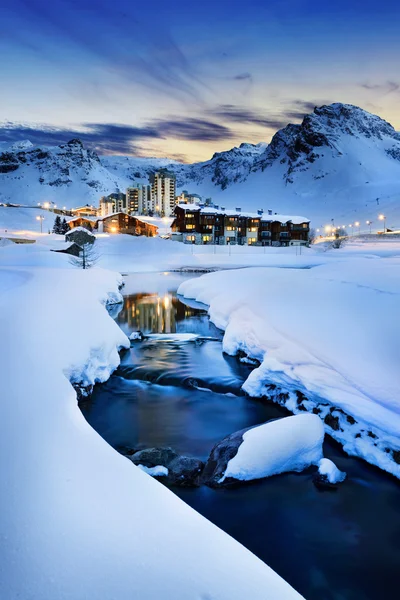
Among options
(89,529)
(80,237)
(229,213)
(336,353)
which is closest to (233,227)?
(229,213)

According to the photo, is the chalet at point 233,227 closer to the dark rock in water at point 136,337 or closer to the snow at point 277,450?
the dark rock in water at point 136,337

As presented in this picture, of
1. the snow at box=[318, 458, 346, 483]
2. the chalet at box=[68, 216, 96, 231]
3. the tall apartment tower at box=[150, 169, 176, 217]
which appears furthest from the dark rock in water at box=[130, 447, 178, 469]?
the tall apartment tower at box=[150, 169, 176, 217]

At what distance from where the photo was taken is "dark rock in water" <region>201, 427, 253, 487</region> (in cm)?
922

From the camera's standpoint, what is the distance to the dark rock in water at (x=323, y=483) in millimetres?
9156

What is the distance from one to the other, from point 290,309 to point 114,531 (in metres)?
13.8

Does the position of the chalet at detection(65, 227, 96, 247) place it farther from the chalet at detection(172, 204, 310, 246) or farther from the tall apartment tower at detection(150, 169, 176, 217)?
the tall apartment tower at detection(150, 169, 176, 217)

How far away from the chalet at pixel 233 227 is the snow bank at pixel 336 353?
244 feet

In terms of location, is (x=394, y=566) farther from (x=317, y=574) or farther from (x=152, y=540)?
(x=152, y=540)

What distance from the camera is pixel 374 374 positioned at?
1088 cm

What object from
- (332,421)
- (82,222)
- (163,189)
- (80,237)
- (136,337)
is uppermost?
(163,189)

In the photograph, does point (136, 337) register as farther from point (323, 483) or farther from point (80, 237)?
point (80, 237)

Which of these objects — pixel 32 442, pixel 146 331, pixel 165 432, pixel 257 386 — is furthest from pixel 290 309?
pixel 32 442

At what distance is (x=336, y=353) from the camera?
41.4 ft

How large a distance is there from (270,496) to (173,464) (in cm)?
227
